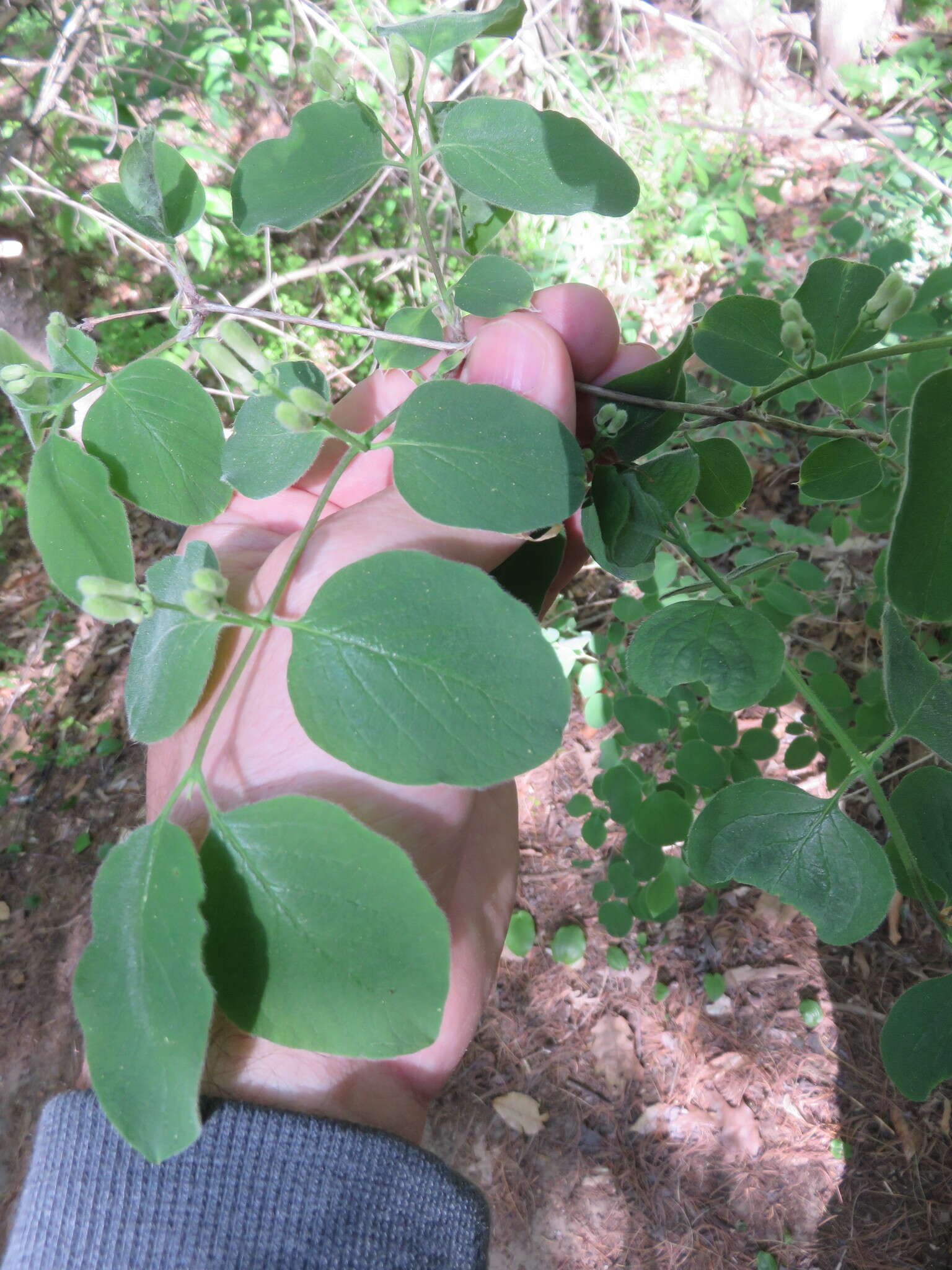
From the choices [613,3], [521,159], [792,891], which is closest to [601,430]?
[521,159]

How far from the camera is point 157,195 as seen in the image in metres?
1.20

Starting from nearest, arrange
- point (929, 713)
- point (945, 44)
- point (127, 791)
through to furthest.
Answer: point (929, 713)
point (127, 791)
point (945, 44)

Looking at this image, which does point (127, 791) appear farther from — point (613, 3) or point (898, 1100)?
point (613, 3)

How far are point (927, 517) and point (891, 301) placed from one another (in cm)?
42

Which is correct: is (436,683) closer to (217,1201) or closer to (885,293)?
(885,293)

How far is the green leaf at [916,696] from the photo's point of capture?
1.12m

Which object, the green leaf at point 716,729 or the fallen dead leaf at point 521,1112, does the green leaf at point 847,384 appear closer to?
the green leaf at point 716,729

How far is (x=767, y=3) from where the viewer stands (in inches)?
207

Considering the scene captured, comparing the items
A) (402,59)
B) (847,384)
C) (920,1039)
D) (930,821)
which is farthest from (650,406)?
(920,1039)

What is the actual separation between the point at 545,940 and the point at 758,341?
2.35 m

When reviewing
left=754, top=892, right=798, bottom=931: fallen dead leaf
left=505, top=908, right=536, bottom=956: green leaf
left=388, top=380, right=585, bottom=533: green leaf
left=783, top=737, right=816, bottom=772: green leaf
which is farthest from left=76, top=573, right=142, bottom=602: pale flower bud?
left=754, top=892, right=798, bottom=931: fallen dead leaf

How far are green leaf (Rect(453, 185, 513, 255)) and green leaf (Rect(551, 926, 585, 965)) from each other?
231 centimetres

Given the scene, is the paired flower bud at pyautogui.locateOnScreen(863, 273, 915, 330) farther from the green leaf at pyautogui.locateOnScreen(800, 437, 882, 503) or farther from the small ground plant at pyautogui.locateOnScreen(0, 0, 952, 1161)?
the green leaf at pyautogui.locateOnScreen(800, 437, 882, 503)

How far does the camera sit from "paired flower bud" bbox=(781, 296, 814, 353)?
1.10 meters
